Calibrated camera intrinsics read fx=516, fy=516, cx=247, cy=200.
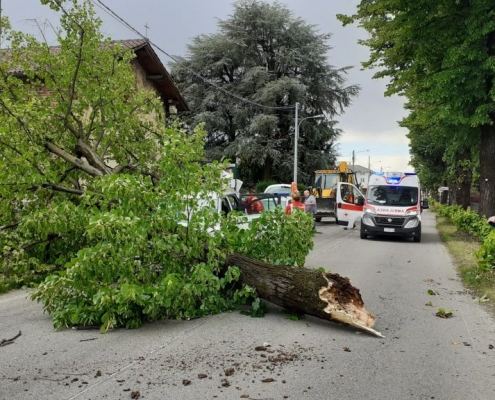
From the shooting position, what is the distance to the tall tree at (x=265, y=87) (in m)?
41.4

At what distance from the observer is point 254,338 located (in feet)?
19.5

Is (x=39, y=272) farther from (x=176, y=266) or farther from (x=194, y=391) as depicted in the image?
(x=194, y=391)

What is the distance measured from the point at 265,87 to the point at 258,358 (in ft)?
121

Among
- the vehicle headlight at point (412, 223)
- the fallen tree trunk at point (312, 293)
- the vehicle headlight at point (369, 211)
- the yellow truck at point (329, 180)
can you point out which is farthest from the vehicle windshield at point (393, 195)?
the fallen tree trunk at point (312, 293)

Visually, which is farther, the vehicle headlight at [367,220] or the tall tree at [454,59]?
the vehicle headlight at [367,220]

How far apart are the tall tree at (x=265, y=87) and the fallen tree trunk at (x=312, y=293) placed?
34.0 metres

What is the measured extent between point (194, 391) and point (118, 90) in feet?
22.1

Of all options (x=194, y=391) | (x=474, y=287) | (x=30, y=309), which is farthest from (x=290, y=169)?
(x=194, y=391)

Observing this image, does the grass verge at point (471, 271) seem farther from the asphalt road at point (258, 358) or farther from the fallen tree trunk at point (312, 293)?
the fallen tree trunk at point (312, 293)

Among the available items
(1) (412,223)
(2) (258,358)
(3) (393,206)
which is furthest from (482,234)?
(2) (258,358)

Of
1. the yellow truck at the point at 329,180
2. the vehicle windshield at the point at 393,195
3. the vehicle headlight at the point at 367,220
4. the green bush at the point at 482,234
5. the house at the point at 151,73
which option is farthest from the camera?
the yellow truck at the point at 329,180

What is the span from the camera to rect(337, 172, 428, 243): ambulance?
18.7 metres

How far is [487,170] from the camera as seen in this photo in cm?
1848

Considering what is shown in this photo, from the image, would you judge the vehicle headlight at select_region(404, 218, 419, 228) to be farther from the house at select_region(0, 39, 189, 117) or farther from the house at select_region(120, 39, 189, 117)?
the house at select_region(120, 39, 189, 117)
